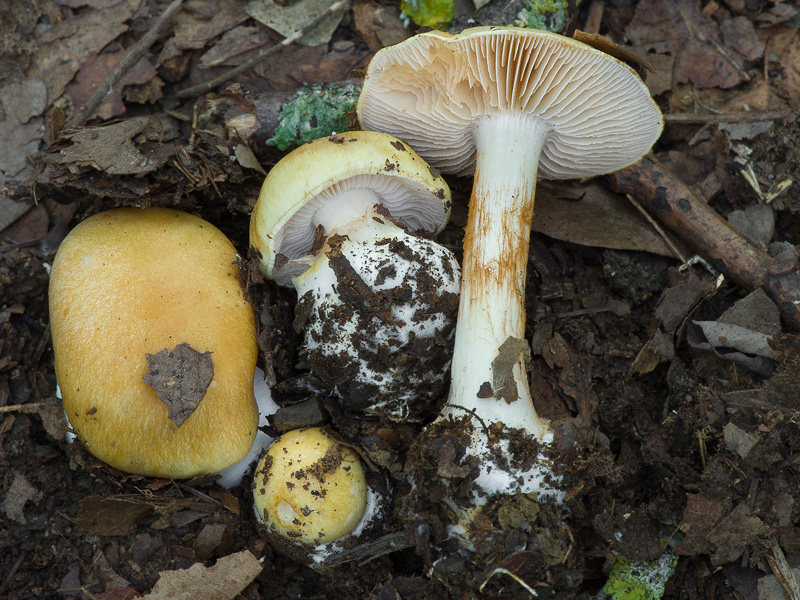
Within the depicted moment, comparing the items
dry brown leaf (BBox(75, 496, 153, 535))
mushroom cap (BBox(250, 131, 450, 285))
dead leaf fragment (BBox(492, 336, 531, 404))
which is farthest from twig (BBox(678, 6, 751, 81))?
dry brown leaf (BBox(75, 496, 153, 535))

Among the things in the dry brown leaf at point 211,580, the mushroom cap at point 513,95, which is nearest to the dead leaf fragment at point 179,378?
the dry brown leaf at point 211,580

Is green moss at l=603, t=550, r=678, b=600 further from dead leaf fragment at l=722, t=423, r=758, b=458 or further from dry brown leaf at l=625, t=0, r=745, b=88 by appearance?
dry brown leaf at l=625, t=0, r=745, b=88

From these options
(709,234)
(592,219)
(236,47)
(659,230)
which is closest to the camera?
(709,234)

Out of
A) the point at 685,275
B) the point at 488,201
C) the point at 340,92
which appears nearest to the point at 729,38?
the point at 685,275

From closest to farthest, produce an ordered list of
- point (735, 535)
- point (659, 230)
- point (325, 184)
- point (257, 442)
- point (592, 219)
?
point (735, 535)
point (325, 184)
point (257, 442)
point (659, 230)
point (592, 219)

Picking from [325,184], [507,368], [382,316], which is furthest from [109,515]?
[507,368]

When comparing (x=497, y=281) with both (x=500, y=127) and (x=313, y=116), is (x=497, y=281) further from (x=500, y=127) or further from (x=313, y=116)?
(x=313, y=116)
